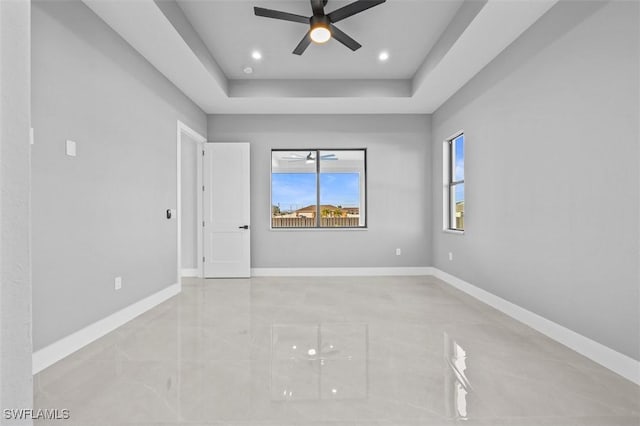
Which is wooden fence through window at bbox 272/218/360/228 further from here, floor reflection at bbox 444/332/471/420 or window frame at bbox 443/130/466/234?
floor reflection at bbox 444/332/471/420

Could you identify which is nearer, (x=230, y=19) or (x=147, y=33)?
(x=147, y=33)

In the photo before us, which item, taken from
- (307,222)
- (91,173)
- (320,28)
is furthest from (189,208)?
(320,28)

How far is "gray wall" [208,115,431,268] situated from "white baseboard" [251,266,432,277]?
8 cm

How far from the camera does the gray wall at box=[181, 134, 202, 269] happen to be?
5234mm

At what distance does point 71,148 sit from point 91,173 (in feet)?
0.86

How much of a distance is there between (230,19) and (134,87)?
3.95 feet

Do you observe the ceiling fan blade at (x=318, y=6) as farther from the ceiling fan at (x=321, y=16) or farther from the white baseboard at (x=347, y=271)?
the white baseboard at (x=347, y=271)

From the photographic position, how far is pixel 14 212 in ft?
1.70

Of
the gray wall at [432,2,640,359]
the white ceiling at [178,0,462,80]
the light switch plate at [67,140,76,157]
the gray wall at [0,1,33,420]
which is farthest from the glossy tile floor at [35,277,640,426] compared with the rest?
the white ceiling at [178,0,462,80]

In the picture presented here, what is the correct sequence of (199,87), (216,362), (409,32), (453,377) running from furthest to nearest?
(199,87), (409,32), (216,362), (453,377)

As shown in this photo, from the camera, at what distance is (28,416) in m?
0.57

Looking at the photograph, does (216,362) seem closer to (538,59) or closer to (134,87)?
(134,87)

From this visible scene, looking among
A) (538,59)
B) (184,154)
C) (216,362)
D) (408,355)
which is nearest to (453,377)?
(408,355)

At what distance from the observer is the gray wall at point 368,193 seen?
5.18 metres
